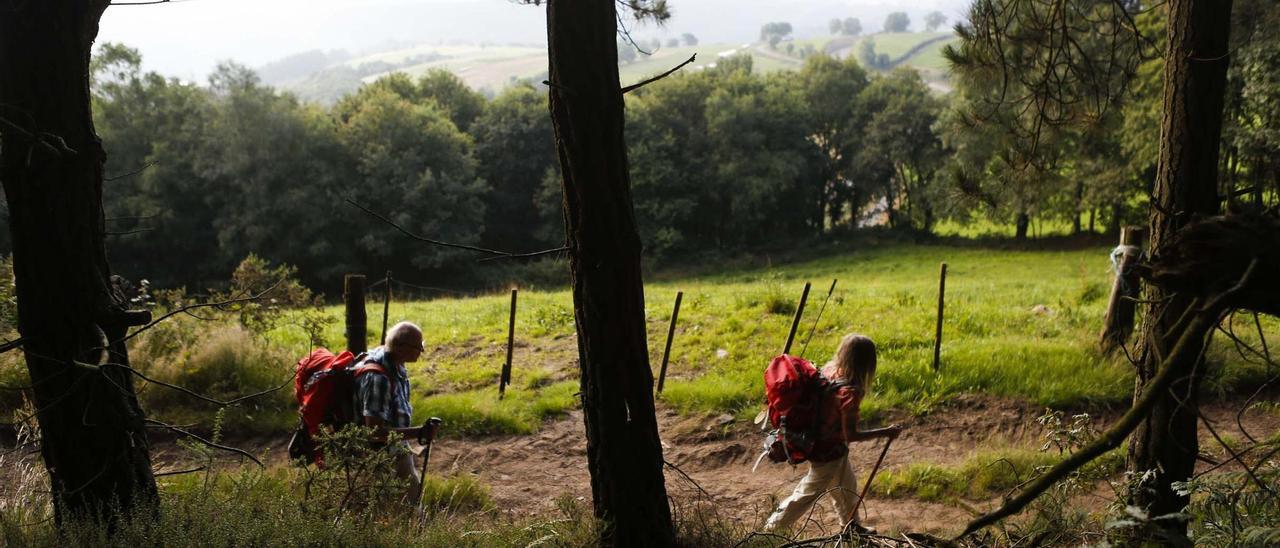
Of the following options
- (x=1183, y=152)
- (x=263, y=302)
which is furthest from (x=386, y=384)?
(x=263, y=302)

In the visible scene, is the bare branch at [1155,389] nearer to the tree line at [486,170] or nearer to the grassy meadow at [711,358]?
the grassy meadow at [711,358]

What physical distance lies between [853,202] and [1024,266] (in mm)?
16632

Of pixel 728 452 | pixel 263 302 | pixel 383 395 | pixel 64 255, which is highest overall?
pixel 64 255

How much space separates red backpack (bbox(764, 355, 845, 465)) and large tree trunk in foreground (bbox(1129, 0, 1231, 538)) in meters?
1.79

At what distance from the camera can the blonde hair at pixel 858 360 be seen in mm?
5129

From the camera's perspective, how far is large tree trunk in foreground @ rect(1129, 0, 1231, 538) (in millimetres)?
4168

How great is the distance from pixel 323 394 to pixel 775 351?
673cm

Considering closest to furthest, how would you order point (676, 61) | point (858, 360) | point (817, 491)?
point (858, 360), point (817, 491), point (676, 61)

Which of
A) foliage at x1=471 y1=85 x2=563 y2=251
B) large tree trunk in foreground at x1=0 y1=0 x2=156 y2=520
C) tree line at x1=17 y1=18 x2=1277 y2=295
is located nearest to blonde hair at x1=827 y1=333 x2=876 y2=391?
large tree trunk in foreground at x1=0 y1=0 x2=156 y2=520

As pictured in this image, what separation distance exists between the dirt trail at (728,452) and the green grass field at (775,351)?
25 centimetres

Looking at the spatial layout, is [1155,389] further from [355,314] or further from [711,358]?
[711,358]

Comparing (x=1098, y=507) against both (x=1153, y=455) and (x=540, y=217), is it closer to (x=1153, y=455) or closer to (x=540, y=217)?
(x=1153, y=455)

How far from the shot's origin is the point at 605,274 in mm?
3701

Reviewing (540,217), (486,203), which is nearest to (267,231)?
(486,203)
